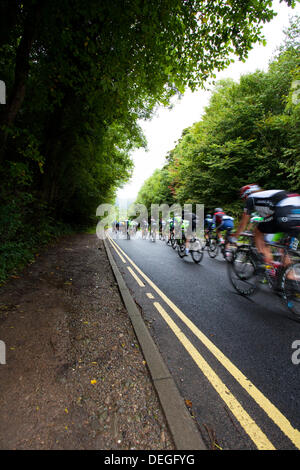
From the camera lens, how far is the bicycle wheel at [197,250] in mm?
7809

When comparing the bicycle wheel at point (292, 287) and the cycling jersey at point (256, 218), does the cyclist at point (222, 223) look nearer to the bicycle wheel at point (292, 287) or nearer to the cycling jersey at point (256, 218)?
the cycling jersey at point (256, 218)

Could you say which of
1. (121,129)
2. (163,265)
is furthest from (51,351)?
(121,129)

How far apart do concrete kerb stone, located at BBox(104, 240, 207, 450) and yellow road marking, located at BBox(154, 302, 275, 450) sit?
0.42 meters

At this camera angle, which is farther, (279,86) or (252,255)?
(279,86)

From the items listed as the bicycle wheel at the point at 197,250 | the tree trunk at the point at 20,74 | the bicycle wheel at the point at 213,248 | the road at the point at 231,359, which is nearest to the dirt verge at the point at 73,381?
the road at the point at 231,359

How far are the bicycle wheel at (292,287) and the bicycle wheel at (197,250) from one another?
14.3 ft

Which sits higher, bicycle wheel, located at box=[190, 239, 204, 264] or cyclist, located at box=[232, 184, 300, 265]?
cyclist, located at box=[232, 184, 300, 265]

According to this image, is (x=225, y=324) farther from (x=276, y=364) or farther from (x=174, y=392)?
(x=174, y=392)

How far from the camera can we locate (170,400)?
1875 mm

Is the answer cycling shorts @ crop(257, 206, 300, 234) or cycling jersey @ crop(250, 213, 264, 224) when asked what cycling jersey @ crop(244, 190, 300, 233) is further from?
cycling jersey @ crop(250, 213, 264, 224)

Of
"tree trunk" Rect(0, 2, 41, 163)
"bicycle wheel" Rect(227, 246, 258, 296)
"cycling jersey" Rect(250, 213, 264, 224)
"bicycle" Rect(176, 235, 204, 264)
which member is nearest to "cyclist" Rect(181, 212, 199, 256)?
"bicycle" Rect(176, 235, 204, 264)

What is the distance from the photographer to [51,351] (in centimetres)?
250

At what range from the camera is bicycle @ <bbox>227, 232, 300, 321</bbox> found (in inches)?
133

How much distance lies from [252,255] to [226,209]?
37.1ft
